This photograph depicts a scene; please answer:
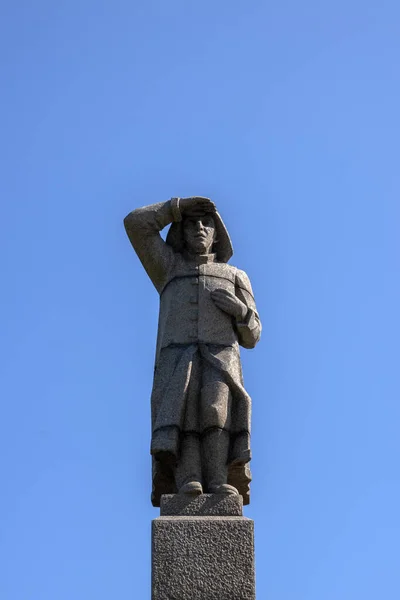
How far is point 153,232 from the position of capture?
13.4 meters

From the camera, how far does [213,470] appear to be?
40.0ft

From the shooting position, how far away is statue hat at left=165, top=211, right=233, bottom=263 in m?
13.6

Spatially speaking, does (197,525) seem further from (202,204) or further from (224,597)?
(202,204)

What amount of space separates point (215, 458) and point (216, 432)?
258 millimetres

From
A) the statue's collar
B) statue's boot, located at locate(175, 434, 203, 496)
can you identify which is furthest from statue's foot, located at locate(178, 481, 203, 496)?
the statue's collar

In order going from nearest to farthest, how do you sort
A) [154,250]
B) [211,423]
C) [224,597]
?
[224,597], [211,423], [154,250]

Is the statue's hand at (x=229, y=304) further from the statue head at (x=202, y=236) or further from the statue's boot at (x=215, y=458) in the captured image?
the statue's boot at (x=215, y=458)

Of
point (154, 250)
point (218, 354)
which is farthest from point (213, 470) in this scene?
point (154, 250)

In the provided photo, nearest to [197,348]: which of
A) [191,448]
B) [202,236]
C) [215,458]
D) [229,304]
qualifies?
[229,304]

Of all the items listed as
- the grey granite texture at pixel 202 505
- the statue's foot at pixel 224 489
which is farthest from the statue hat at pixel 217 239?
the grey granite texture at pixel 202 505

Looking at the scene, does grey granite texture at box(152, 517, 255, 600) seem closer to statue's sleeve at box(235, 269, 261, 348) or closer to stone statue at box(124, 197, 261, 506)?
stone statue at box(124, 197, 261, 506)

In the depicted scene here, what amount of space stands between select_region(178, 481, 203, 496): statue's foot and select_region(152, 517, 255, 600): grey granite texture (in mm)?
269

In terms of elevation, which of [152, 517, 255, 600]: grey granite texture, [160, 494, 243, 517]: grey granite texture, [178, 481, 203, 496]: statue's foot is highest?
[178, 481, 203, 496]: statue's foot

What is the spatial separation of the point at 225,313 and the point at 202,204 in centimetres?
127
